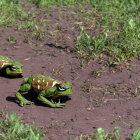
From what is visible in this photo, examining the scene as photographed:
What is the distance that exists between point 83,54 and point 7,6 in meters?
3.00

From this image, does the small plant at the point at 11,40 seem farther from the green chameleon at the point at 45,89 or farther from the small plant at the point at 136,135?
the small plant at the point at 136,135

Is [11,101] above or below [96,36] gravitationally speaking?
below

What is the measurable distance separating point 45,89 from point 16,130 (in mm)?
1234

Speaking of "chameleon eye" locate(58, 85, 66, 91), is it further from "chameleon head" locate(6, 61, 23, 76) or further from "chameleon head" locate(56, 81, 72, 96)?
"chameleon head" locate(6, 61, 23, 76)

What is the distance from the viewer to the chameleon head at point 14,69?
22.6ft

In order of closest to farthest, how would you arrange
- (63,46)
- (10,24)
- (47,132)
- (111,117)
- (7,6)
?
(47,132), (111,117), (63,46), (10,24), (7,6)

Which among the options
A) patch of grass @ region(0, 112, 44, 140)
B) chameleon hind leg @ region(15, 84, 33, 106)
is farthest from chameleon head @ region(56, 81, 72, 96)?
patch of grass @ region(0, 112, 44, 140)

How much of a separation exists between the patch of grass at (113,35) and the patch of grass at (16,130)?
2.61 meters

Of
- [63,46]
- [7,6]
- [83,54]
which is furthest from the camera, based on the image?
[7,6]

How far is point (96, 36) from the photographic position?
8039 mm

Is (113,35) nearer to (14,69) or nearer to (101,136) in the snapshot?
(14,69)

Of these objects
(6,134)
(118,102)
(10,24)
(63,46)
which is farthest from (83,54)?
(6,134)

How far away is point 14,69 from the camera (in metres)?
6.87

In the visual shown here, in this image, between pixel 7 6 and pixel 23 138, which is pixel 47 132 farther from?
pixel 7 6
